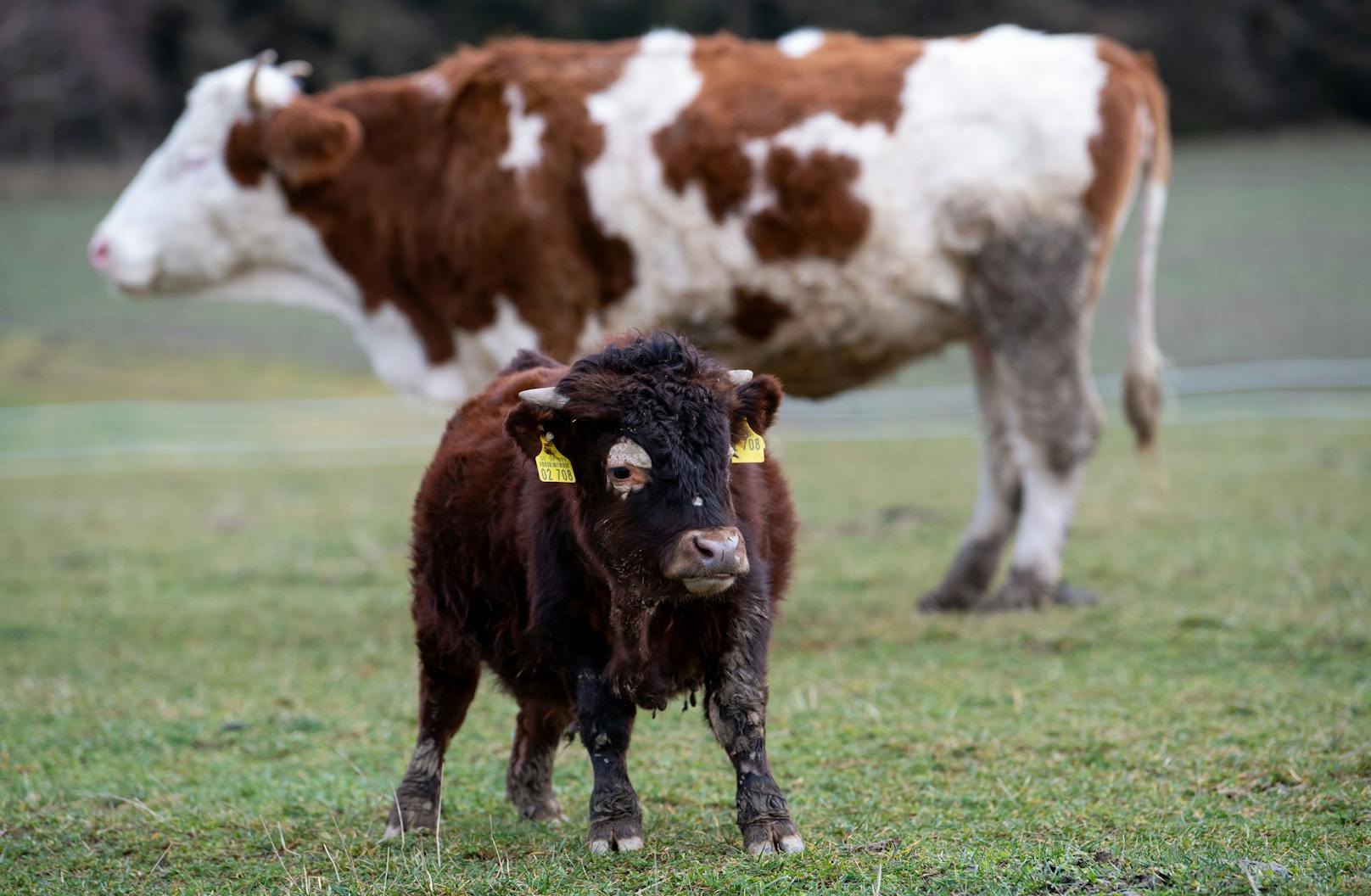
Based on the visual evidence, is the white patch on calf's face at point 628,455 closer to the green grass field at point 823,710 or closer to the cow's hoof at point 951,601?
the green grass field at point 823,710

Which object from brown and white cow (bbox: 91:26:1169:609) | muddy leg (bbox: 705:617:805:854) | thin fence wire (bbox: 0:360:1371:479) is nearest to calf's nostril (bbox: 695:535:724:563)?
muddy leg (bbox: 705:617:805:854)

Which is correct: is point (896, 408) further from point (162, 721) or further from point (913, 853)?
point (913, 853)

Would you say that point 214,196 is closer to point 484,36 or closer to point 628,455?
point 628,455

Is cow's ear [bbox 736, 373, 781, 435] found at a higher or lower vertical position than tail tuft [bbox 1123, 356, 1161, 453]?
higher

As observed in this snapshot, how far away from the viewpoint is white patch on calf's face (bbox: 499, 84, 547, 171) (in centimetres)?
730

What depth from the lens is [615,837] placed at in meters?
3.75

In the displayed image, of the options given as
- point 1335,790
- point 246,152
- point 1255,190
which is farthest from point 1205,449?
point 1255,190

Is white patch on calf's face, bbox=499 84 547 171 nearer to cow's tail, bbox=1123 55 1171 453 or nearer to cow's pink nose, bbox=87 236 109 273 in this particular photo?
cow's pink nose, bbox=87 236 109 273

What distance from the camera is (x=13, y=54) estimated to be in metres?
35.2

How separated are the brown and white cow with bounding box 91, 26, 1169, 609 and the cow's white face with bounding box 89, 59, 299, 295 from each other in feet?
0.69

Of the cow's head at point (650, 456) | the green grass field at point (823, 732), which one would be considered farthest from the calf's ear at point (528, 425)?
the green grass field at point (823, 732)

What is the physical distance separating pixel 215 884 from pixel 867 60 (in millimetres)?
5064

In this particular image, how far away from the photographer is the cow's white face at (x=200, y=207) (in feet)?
26.1

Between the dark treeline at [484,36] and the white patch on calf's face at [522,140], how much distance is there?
2861cm
